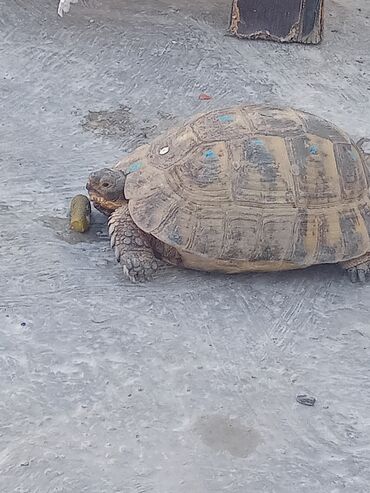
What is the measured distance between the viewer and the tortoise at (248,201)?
156 inches

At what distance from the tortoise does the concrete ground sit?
154 millimetres

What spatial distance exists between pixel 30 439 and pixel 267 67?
4.18 metres

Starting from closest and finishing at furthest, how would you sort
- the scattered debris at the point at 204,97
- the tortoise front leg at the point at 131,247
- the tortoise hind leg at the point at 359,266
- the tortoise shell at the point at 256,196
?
the tortoise shell at the point at 256,196, the tortoise front leg at the point at 131,247, the tortoise hind leg at the point at 359,266, the scattered debris at the point at 204,97

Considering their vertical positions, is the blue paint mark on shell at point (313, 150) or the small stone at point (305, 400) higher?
the blue paint mark on shell at point (313, 150)

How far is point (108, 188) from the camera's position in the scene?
4.24 m

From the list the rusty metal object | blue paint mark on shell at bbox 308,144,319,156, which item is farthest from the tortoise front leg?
the rusty metal object

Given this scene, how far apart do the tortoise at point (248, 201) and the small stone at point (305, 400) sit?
79cm

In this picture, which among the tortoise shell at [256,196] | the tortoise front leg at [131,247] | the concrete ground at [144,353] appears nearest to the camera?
the concrete ground at [144,353]

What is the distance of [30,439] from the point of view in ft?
10.3

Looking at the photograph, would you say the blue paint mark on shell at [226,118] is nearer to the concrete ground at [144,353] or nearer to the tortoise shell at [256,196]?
the tortoise shell at [256,196]

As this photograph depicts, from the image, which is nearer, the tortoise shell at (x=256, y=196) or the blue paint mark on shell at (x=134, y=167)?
the tortoise shell at (x=256, y=196)

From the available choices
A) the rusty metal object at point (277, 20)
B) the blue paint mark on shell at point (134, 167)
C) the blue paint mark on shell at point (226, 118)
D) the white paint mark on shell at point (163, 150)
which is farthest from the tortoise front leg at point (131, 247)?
the rusty metal object at point (277, 20)

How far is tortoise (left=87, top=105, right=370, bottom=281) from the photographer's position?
13.0 feet

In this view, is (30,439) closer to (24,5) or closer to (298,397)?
(298,397)
